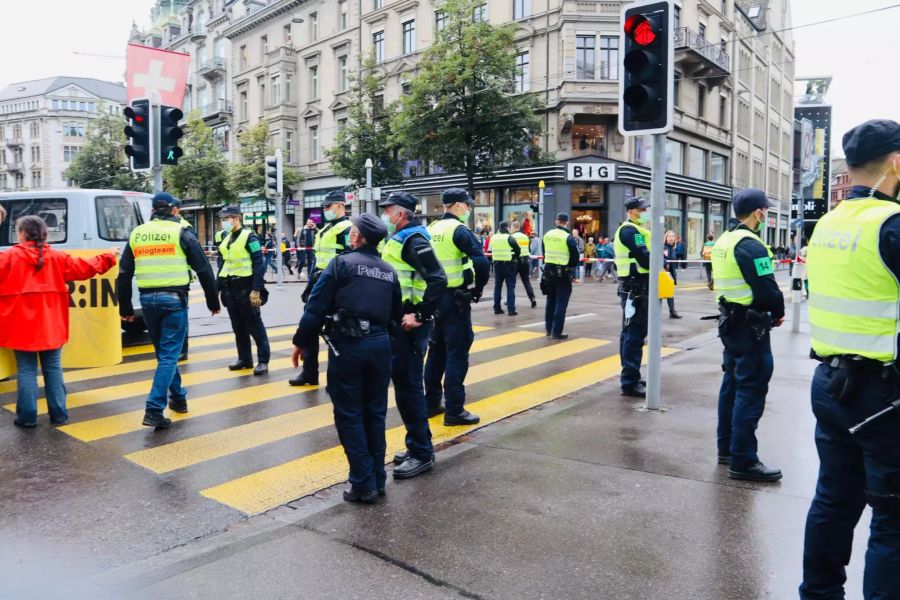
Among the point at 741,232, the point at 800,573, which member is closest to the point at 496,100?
the point at 741,232

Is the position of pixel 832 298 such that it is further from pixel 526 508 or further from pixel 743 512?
pixel 526 508

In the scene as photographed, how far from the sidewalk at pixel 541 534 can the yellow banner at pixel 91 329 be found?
4231mm

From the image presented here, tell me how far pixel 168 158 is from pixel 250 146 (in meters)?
29.1

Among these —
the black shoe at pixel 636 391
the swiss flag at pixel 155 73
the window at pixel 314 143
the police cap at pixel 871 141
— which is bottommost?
the black shoe at pixel 636 391

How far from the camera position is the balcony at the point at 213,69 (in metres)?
50.2

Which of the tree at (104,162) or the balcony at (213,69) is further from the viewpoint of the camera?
the balcony at (213,69)

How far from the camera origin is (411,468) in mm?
4758

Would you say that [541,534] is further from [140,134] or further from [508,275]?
[508,275]

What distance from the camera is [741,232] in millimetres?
4691

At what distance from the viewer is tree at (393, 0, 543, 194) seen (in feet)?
85.5

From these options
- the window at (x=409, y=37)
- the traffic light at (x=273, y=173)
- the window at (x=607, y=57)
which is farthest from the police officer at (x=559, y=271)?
the window at (x=409, y=37)

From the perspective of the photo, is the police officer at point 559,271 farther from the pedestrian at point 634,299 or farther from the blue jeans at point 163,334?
the blue jeans at point 163,334

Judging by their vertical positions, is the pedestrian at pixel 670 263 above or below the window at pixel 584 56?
below

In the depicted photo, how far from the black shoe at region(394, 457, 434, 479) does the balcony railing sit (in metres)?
30.6
